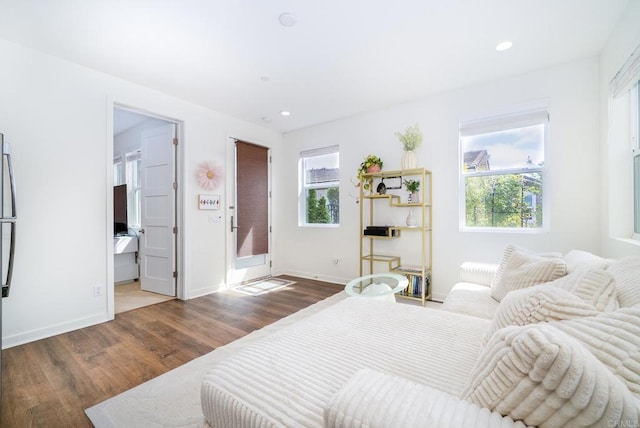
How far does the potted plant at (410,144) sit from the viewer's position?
3537 mm

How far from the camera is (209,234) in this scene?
12.9ft

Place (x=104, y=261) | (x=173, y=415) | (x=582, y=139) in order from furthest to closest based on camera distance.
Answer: (x=104, y=261)
(x=582, y=139)
(x=173, y=415)

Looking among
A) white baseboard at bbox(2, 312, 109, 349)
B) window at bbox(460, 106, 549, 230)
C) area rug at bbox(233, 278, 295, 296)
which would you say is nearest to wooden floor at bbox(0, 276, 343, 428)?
white baseboard at bbox(2, 312, 109, 349)

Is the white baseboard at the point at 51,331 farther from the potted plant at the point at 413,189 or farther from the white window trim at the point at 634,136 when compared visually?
the white window trim at the point at 634,136

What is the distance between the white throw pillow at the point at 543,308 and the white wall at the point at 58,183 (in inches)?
141

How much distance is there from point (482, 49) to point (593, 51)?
1.09 meters

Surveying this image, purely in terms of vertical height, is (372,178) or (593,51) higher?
(593,51)

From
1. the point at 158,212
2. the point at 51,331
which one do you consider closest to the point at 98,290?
the point at 51,331

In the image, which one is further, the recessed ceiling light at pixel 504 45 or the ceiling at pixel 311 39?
the recessed ceiling light at pixel 504 45

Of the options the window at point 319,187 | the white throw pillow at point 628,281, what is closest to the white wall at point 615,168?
the white throw pillow at point 628,281

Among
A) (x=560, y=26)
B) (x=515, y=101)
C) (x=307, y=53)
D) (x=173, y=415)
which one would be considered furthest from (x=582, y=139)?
(x=173, y=415)

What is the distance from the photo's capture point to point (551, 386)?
0.57 meters

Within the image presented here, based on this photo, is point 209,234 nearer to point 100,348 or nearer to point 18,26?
point 100,348

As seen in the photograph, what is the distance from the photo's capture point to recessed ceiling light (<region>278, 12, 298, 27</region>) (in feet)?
6.77
